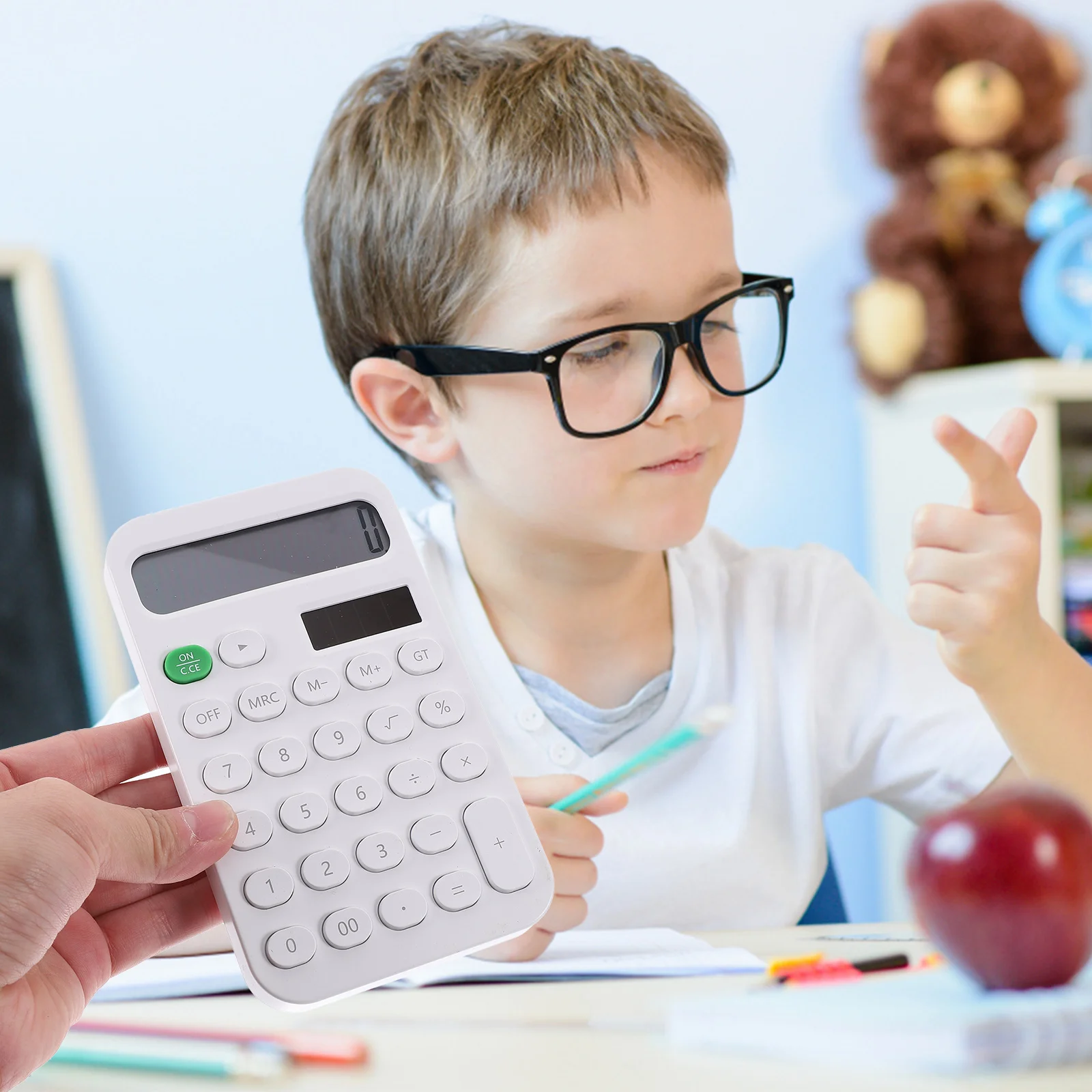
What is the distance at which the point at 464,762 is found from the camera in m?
0.41

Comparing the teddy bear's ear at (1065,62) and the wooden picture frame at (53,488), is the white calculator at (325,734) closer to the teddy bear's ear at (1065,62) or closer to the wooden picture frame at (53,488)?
the wooden picture frame at (53,488)

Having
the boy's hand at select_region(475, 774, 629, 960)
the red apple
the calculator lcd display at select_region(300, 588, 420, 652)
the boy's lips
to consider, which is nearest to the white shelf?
the boy's lips

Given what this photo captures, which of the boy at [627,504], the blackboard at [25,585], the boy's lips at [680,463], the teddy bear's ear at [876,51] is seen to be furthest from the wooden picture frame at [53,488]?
the teddy bear's ear at [876,51]

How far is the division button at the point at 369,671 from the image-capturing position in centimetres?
42

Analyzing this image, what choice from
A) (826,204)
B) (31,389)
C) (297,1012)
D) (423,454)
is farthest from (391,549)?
(826,204)

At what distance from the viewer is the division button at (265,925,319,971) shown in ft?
1.20

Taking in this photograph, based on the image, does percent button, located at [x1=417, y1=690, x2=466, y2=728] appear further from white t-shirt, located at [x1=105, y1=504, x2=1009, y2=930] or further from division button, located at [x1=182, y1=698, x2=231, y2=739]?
white t-shirt, located at [x1=105, y1=504, x2=1009, y2=930]

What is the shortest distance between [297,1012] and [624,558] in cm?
41

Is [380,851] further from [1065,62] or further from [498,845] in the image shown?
[1065,62]

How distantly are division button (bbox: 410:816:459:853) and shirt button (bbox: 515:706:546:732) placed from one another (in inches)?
12.3

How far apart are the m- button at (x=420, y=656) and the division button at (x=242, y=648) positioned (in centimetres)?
5

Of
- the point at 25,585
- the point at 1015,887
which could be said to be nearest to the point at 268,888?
the point at 1015,887

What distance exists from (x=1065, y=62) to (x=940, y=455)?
0.46 m

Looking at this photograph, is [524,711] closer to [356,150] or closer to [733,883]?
[733,883]
